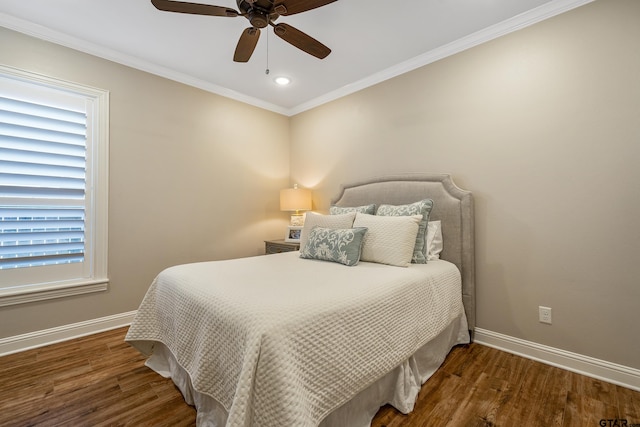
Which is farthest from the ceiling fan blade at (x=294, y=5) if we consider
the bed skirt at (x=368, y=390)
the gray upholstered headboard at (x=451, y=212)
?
Result: the bed skirt at (x=368, y=390)

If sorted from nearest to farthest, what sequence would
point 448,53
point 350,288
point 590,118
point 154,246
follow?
point 350,288 < point 590,118 < point 448,53 < point 154,246

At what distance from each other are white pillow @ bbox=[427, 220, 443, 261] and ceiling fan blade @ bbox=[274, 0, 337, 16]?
1757mm

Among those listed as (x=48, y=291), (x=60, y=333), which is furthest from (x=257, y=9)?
(x=60, y=333)

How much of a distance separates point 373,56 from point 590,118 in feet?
5.73

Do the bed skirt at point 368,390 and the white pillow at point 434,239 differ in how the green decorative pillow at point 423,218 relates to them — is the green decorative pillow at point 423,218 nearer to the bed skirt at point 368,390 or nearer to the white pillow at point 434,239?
the white pillow at point 434,239

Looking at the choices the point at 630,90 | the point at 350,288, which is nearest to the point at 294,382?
the point at 350,288

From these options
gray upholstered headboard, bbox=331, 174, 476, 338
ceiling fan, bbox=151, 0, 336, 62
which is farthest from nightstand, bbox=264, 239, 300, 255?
ceiling fan, bbox=151, 0, 336, 62

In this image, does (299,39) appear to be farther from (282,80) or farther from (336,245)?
(336,245)

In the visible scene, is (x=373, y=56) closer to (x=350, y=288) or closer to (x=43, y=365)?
(x=350, y=288)

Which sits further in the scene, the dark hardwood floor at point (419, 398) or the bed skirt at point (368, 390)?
the dark hardwood floor at point (419, 398)

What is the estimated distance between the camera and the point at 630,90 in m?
1.80

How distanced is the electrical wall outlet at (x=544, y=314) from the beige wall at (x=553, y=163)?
0.04 m

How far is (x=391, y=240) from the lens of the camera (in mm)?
2160

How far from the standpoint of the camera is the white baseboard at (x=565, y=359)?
5.91 ft
